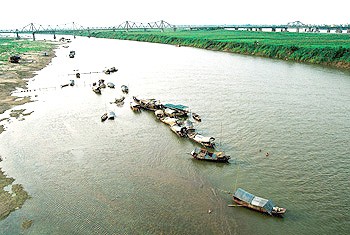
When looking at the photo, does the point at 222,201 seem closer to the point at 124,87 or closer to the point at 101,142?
the point at 101,142

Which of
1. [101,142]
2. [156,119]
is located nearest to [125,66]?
[156,119]

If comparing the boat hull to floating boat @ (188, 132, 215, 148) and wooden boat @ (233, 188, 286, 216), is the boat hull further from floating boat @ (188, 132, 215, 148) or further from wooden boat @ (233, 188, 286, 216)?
floating boat @ (188, 132, 215, 148)

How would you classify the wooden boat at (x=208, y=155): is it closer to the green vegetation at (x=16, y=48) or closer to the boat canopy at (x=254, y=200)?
the boat canopy at (x=254, y=200)

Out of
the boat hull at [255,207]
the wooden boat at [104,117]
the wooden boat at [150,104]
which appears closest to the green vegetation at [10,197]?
the wooden boat at [104,117]

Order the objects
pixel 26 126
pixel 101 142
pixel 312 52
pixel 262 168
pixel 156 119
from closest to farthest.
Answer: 1. pixel 262 168
2. pixel 101 142
3. pixel 26 126
4. pixel 156 119
5. pixel 312 52

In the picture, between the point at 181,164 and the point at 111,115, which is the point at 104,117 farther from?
the point at 181,164

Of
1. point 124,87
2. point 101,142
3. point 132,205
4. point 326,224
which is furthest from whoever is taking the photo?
point 124,87

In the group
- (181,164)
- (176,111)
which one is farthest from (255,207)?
(176,111)

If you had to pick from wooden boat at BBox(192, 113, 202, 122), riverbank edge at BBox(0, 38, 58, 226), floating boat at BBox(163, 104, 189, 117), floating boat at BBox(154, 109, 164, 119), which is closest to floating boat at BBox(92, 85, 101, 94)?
riverbank edge at BBox(0, 38, 58, 226)
